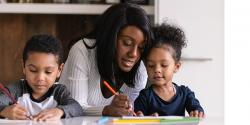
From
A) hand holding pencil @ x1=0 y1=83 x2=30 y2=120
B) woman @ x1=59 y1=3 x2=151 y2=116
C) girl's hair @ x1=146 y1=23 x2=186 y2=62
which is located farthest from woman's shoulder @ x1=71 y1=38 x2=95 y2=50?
hand holding pencil @ x1=0 y1=83 x2=30 y2=120

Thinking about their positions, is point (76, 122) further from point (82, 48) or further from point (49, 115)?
point (82, 48)

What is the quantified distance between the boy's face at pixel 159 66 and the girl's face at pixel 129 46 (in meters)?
0.06

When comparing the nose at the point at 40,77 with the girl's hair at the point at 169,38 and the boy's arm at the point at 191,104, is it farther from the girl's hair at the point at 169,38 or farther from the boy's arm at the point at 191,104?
the boy's arm at the point at 191,104

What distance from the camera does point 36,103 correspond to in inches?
57.6

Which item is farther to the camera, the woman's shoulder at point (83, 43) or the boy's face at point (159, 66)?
the woman's shoulder at point (83, 43)

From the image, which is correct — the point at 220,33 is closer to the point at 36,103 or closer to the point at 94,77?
the point at 94,77

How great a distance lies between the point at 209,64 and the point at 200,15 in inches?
9.4

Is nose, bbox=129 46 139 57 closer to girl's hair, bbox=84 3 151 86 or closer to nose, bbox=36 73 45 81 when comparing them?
girl's hair, bbox=84 3 151 86

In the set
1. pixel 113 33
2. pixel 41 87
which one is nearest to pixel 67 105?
pixel 41 87

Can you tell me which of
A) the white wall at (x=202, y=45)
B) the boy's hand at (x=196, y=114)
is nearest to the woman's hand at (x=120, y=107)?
the boy's hand at (x=196, y=114)

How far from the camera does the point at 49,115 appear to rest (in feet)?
4.32

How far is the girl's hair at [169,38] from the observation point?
1.64 metres

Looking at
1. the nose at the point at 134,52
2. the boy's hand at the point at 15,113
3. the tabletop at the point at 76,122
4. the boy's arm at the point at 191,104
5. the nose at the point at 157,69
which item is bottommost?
the boy's arm at the point at 191,104

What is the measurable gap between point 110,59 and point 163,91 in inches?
9.1
